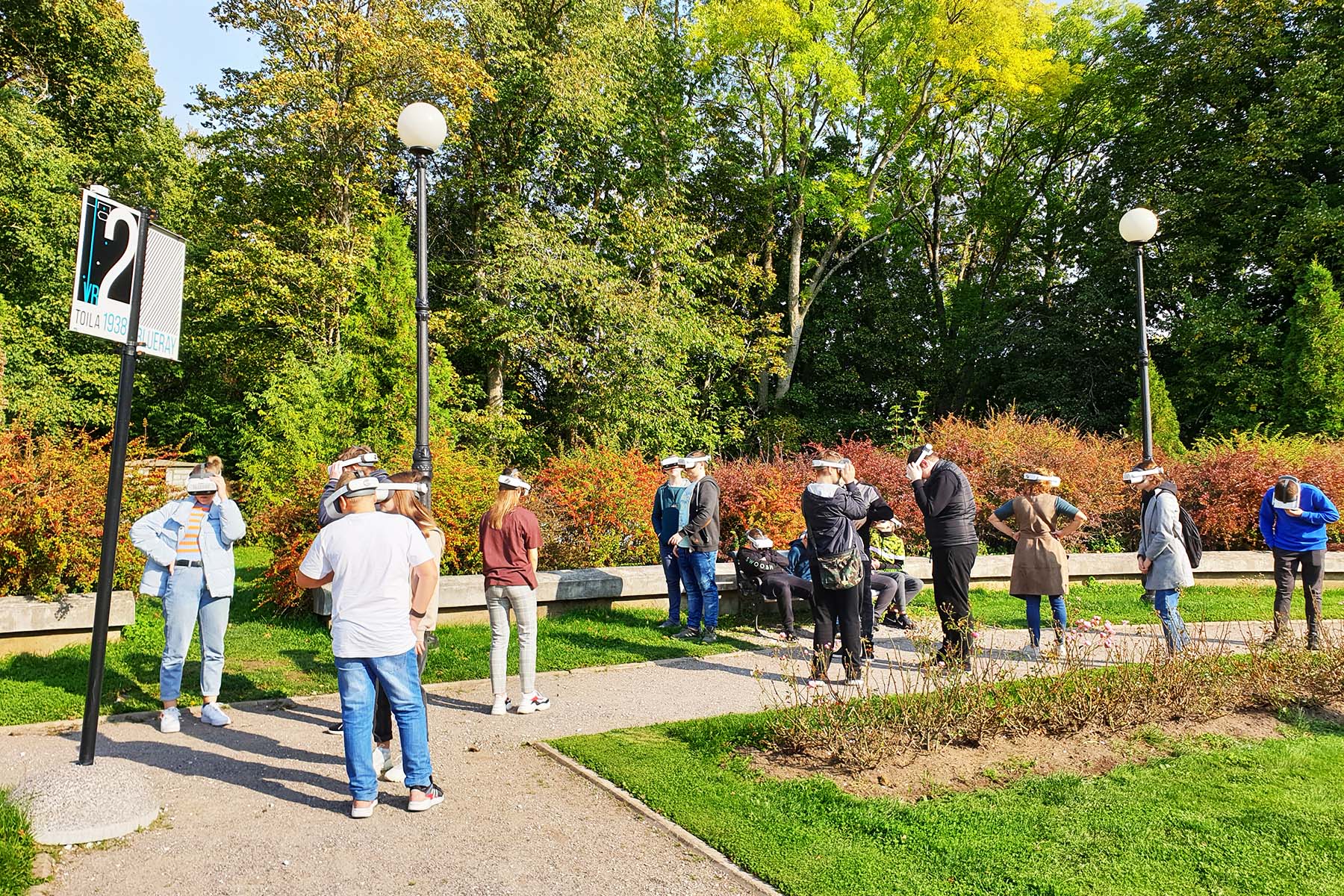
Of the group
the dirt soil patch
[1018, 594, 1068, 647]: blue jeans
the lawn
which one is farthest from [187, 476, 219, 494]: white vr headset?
[1018, 594, 1068, 647]: blue jeans

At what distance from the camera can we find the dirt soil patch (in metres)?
4.98

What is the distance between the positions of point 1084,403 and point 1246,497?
13469mm

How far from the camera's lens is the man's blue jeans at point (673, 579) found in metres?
9.37

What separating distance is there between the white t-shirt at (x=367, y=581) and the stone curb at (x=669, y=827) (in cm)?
139

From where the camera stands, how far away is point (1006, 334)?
28516 mm

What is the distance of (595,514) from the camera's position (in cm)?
1086

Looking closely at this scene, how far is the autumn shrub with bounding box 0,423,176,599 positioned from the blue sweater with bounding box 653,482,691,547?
5323mm

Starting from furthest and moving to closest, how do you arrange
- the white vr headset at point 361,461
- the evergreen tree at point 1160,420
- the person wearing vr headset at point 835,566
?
the evergreen tree at point 1160,420 → the person wearing vr headset at point 835,566 → the white vr headset at point 361,461

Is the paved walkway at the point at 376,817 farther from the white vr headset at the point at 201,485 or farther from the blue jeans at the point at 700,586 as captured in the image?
the blue jeans at the point at 700,586

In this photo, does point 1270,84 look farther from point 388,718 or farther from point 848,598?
point 388,718

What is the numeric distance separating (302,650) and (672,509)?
12.8 ft

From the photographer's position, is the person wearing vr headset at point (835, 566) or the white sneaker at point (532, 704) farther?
the person wearing vr headset at point (835, 566)

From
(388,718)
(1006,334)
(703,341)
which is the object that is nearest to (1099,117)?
(1006,334)

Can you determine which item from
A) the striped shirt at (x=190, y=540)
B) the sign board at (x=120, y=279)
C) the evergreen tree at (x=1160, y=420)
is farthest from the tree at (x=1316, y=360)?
the sign board at (x=120, y=279)
